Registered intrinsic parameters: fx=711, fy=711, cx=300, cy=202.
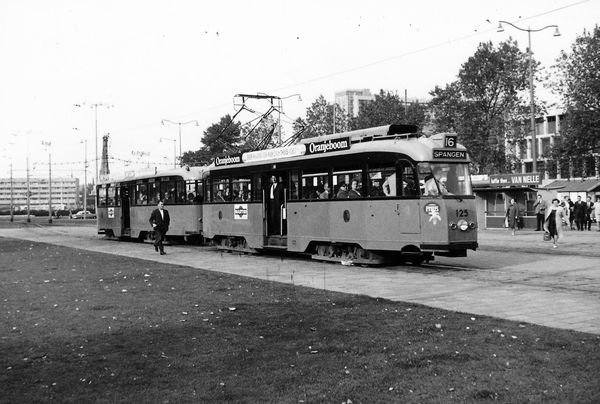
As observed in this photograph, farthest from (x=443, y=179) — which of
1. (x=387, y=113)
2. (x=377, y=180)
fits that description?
(x=387, y=113)

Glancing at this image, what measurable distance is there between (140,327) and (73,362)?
2047 millimetres

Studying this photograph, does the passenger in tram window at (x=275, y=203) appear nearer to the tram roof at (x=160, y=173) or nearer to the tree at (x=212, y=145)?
the tram roof at (x=160, y=173)

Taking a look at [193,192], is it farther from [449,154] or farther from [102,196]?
[449,154]

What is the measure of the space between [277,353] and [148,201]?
83.7 feet

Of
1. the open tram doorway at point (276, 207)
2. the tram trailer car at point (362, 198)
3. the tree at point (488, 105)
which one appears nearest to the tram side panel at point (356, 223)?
the tram trailer car at point (362, 198)

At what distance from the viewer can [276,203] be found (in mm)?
22125

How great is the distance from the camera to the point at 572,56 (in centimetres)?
4578

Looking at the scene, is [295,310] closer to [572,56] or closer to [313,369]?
[313,369]

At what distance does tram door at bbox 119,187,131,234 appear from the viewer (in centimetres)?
3497

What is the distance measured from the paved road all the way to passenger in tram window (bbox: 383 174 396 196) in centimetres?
192

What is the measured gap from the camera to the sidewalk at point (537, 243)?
74.6 feet

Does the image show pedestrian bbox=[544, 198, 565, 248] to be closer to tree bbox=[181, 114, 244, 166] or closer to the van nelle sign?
the van nelle sign

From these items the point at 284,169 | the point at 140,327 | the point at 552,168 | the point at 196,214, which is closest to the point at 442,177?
the point at 284,169

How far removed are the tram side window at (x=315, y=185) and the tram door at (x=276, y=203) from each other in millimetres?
1194
